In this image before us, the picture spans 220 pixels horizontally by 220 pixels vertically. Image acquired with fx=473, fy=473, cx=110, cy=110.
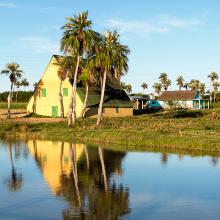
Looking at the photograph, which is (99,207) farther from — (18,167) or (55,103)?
(55,103)

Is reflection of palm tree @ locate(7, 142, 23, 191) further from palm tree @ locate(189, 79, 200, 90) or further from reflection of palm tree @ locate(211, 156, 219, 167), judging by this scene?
palm tree @ locate(189, 79, 200, 90)

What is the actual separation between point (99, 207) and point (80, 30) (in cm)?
3990

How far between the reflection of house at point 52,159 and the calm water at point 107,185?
45mm

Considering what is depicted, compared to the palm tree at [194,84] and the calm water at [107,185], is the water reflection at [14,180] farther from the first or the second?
the palm tree at [194,84]

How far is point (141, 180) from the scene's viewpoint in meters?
23.9

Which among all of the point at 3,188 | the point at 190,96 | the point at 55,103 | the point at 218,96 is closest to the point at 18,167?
the point at 3,188

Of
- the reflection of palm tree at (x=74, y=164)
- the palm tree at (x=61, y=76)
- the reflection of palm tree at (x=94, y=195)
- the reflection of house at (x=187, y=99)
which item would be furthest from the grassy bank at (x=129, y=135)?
the reflection of house at (x=187, y=99)

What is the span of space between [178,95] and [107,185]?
10152cm

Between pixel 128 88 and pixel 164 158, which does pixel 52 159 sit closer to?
pixel 164 158

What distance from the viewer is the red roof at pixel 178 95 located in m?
119

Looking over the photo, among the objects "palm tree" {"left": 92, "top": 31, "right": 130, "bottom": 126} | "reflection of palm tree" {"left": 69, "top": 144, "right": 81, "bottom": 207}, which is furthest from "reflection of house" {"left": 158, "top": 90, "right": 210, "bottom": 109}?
"reflection of palm tree" {"left": 69, "top": 144, "right": 81, "bottom": 207}

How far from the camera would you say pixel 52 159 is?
3175 centimetres

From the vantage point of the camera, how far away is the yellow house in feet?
243

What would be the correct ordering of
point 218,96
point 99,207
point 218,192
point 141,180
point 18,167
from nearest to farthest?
point 99,207 < point 218,192 < point 141,180 < point 18,167 < point 218,96
